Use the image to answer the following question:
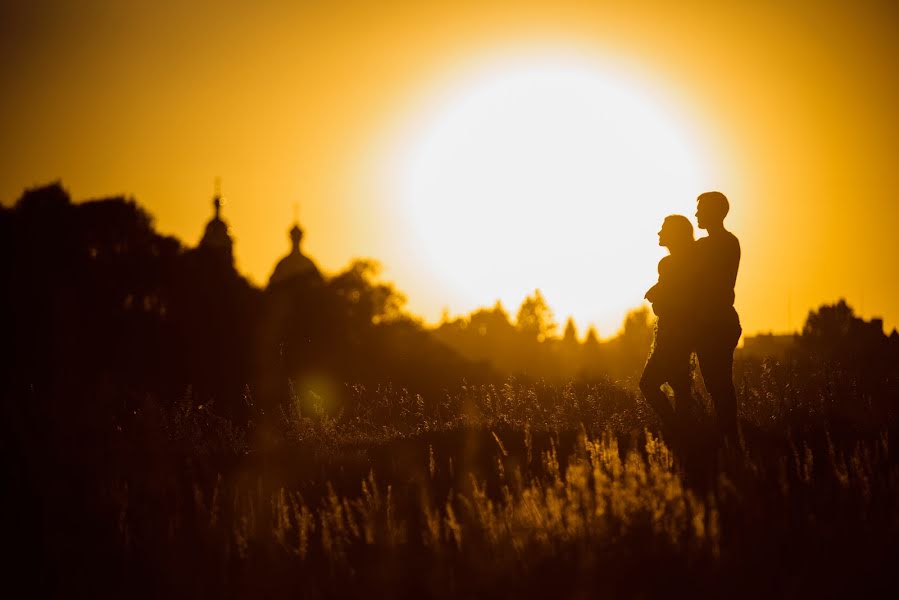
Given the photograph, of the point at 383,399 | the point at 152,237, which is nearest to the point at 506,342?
the point at 152,237

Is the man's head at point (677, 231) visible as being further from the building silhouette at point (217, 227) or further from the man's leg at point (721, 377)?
the building silhouette at point (217, 227)

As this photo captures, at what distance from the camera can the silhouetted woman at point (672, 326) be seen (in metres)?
9.02

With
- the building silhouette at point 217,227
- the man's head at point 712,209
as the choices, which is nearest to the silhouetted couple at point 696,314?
the man's head at point 712,209

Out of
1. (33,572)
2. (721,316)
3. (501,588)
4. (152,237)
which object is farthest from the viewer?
(152,237)

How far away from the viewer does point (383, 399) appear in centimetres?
1246

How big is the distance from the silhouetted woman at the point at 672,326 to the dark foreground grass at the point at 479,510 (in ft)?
1.46

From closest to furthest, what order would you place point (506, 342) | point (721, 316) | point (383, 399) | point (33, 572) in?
point (33, 572) → point (721, 316) → point (383, 399) → point (506, 342)

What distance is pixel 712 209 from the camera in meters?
9.07

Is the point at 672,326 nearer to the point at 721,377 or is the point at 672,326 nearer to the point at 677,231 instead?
the point at 721,377

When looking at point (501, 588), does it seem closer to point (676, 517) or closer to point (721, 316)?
point (676, 517)

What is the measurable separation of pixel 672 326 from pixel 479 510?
131 inches

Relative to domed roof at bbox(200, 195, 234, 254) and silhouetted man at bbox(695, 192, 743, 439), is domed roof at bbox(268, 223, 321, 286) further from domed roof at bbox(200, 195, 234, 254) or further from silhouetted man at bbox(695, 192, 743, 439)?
silhouetted man at bbox(695, 192, 743, 439)

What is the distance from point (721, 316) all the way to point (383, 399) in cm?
524

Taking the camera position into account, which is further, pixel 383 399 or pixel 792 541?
pixel 383 399
